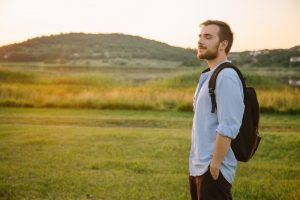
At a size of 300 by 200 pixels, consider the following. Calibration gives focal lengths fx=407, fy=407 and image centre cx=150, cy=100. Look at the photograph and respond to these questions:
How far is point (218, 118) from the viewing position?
2719 mm

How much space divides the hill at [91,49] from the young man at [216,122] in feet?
112

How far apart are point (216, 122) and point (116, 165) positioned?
16.6 feet

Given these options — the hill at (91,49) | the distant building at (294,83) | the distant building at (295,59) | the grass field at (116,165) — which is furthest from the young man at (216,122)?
the hill at (91,49)

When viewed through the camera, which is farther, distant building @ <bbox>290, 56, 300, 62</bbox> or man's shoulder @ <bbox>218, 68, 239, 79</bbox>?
distant building @ <bbox>290, 56, 300, 62</bbox>

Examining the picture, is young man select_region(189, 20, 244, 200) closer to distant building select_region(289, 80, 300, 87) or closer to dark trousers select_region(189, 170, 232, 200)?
dark trousers select_region(189, 170, 232, 200)

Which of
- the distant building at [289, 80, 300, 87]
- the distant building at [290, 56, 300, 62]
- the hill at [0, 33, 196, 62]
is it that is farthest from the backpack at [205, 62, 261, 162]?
the hill at [0, 33, 196, 62]

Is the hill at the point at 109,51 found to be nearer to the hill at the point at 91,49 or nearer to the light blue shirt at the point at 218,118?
the hill at the point at 91,49

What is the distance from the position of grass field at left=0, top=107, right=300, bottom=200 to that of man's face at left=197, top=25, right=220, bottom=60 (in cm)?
341

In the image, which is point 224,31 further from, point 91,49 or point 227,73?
point 91,49

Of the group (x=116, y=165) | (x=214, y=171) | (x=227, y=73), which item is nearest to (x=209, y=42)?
(x=227, y=73)

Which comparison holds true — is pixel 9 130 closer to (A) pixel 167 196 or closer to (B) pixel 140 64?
(A) pixel 167 196

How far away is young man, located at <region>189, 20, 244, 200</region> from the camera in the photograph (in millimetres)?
2662

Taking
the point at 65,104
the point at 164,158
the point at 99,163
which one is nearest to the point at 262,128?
the point at 164,158

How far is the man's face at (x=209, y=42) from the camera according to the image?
9.59 ft
